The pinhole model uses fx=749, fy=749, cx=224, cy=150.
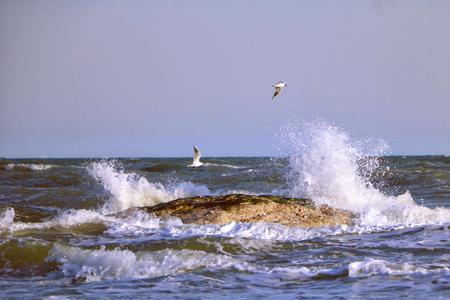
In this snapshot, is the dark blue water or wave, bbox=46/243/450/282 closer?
the dark blue water

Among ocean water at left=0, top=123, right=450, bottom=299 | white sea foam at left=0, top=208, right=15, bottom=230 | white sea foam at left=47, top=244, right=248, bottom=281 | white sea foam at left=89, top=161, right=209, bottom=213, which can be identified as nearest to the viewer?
ocean water at left=0, top=123, right=450, bottom=299

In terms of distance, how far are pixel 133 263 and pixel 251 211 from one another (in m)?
2.85

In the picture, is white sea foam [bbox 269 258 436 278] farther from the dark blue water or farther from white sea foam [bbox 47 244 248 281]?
white sea foam [bbox 47 244 248 281]

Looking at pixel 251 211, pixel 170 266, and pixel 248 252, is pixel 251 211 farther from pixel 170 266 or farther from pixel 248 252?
pixel 170 266

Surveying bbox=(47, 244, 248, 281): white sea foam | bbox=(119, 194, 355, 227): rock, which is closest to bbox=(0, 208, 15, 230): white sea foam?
bbox=(119, 194, 355, 227): rock

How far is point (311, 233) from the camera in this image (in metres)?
9.30

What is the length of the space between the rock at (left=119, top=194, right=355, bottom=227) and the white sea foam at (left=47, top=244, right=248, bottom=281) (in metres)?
2.05

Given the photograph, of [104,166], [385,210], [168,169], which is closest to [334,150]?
[385,210]

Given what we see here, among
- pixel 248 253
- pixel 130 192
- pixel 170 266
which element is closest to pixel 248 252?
pixel 248 253

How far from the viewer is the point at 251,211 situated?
991 cm

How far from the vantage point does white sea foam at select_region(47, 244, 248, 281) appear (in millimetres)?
7102

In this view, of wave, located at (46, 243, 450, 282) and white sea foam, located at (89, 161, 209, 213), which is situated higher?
white sea foam, located at (89, 161, 209, 213)

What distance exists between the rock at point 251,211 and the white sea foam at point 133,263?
6.74 feet

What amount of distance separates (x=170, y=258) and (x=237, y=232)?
6.11 ft
